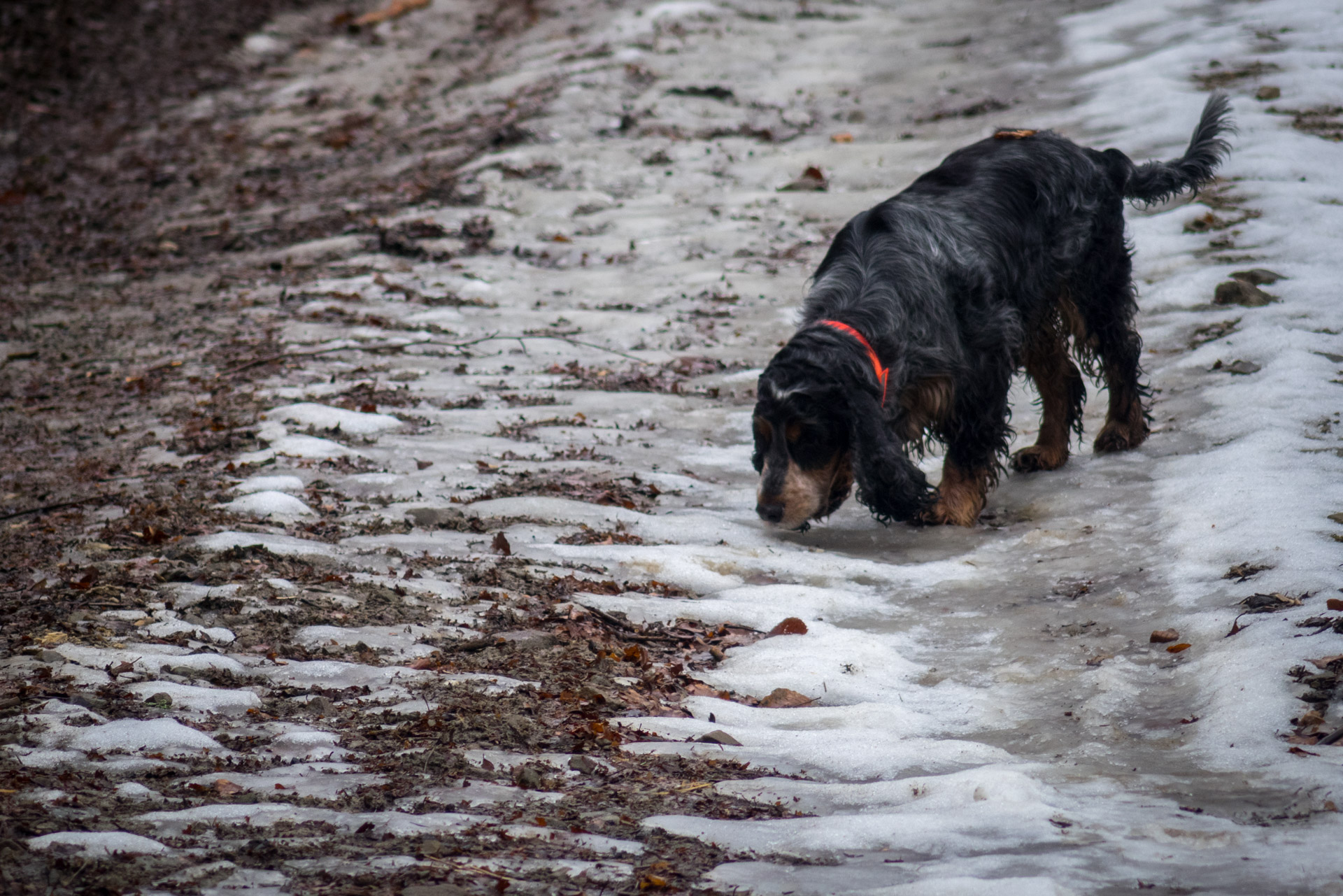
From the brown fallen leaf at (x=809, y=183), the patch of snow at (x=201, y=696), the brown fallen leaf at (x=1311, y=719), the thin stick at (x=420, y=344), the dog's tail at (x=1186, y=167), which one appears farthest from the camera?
the brown fallen leaf at (x=809, y=183)

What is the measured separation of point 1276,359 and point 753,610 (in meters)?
3.57

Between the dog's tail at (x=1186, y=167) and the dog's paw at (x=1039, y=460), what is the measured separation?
1438 mm

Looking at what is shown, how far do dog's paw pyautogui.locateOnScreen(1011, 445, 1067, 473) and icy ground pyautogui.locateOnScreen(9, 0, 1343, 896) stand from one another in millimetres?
70

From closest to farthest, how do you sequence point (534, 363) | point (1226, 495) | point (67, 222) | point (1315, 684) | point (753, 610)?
1. point (1315, 684)
2. point (753, 610)
3. point (1226, 495)
4. point (534, 363)
5. point (67, 222)

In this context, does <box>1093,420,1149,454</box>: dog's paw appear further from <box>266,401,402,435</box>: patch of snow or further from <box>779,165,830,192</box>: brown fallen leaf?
<box>779,165,830,192</box>: brown fallen leaf

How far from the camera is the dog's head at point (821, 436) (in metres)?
4.70

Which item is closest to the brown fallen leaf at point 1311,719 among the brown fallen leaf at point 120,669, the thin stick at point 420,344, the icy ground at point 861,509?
the icy ground at point 861,509

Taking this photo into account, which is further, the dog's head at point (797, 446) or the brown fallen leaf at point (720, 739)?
the dog's head at point (797, 446)

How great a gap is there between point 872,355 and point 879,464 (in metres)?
0.47

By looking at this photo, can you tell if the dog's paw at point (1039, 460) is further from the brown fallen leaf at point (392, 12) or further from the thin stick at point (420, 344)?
the brown fallen leaf at point (392, 12)

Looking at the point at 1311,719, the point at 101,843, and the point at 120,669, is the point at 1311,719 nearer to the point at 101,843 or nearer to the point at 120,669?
the point at 101,843

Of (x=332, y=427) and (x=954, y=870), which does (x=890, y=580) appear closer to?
(x=954, y=870)

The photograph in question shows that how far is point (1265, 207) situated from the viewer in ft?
26.2

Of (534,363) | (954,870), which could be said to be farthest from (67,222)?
(954,870)
